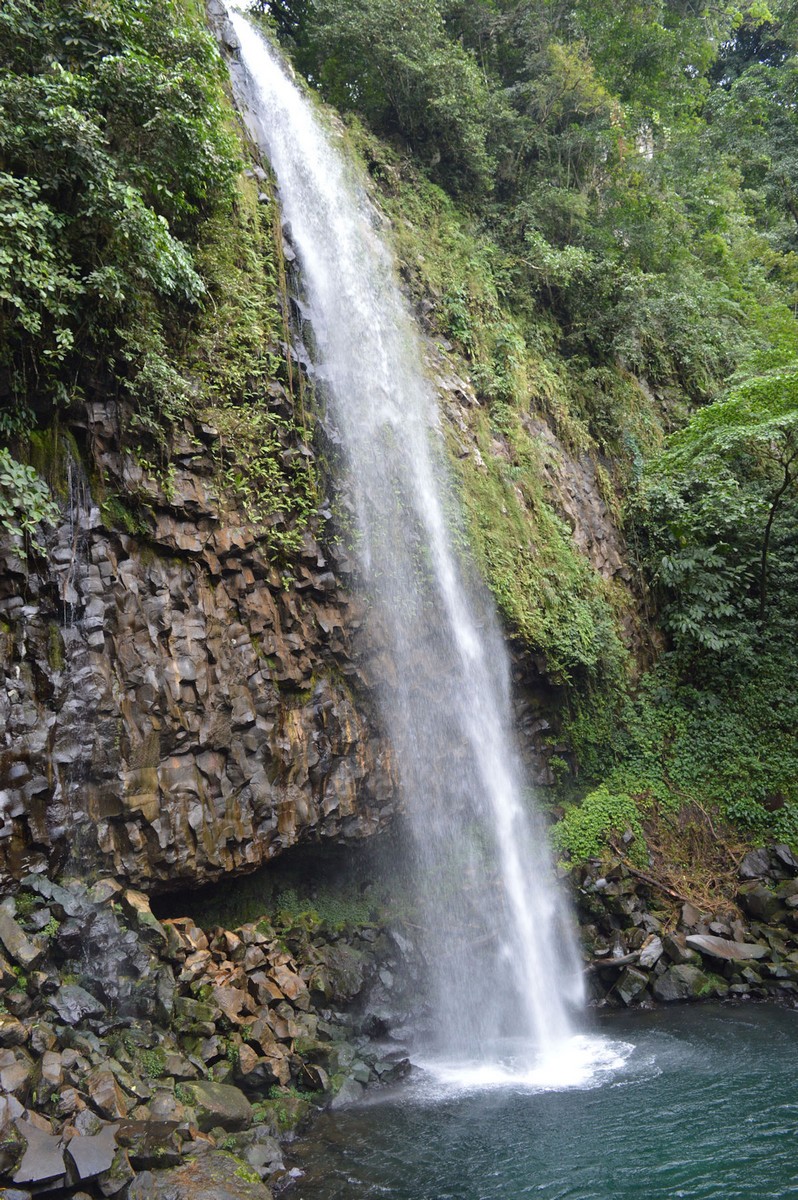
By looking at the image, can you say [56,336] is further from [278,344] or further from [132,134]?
[278,344]

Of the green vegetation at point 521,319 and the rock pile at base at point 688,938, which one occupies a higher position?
the green vegetation at point 521,319

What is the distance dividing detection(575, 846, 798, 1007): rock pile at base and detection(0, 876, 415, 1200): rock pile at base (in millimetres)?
3171

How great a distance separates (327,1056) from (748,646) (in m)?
9.77

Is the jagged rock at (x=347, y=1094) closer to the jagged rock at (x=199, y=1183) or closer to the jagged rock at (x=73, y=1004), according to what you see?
the jagged rock at (x=199, y=1183)

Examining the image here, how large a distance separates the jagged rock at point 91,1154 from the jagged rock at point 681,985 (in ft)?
23.6

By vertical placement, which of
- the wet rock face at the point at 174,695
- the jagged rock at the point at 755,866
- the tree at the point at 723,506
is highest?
the tree at the point at 723,506

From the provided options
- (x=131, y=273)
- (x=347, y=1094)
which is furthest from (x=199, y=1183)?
(x=131, y=273)

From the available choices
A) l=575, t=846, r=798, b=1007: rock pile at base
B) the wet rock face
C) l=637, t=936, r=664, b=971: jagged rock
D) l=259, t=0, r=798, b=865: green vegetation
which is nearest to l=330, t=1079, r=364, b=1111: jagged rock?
the wet rock face

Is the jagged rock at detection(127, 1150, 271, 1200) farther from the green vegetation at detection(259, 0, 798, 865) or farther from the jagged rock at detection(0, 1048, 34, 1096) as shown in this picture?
the green vegetation at detection(259, 0, 798, 865)

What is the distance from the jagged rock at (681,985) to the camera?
9953mm

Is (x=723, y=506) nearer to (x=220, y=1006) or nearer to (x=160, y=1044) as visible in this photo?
(x=220, y=1006)

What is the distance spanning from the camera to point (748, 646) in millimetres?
13664

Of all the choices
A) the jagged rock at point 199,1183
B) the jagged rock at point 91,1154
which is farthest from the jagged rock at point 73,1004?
the jagged rock at point 199,1183

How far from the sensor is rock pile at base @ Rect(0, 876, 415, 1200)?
5430 millimetres
